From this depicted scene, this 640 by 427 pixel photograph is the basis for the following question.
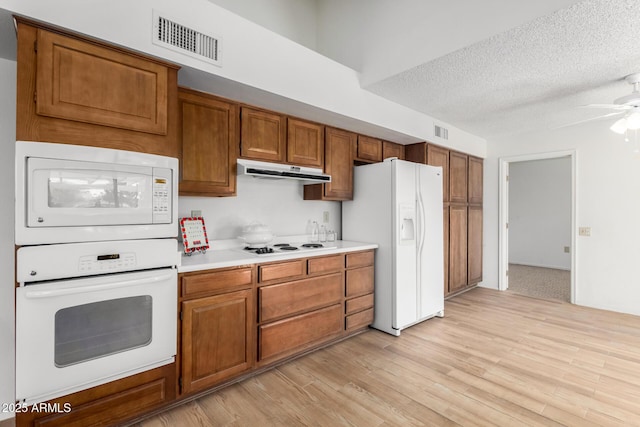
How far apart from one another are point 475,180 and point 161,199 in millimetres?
4816

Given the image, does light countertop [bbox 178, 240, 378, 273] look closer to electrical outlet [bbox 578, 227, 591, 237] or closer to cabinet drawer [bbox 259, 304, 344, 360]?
cabinet drawer [bbox 259, 304, 344, 360]

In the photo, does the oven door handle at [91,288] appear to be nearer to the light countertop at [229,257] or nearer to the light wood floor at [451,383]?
the light countertop at [229,257]

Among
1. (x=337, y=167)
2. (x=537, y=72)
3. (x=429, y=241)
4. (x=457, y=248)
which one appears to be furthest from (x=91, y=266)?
(x=457, y=248)

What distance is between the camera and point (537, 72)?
268cm

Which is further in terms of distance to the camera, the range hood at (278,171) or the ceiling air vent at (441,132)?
the ceiling air vent at (441,132)

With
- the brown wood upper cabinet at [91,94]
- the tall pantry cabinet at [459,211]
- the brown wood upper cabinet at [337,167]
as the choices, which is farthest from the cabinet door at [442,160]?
the brown wood upper cabinet at [91,94]

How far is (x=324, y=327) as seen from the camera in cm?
285

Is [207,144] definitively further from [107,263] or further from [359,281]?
[359,281]

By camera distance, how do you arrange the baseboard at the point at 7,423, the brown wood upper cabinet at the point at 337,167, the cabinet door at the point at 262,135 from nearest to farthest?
1. the baseboard at the point at 7,423
2. the cabinet door at the point at 262,135
3. the brown wood upper cabinet at the point at 337,167

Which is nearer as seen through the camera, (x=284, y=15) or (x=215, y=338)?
(x=215, y=338)

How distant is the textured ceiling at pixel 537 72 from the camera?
2002 mm

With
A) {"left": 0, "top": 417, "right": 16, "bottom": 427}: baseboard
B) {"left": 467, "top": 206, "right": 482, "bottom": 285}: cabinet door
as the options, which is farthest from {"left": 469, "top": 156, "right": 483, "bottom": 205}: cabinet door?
{"left": 0, "top": 417, "right": 16, "bottom": 427}: baseboard

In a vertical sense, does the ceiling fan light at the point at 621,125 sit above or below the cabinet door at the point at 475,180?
above

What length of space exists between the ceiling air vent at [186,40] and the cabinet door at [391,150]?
7.95 feet
